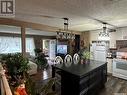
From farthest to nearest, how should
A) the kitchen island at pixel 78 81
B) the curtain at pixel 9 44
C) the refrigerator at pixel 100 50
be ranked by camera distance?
the curtain at pixel 9 44 < the refrigerator at pixel 100 50 < the kitchen island at pixel 78 81

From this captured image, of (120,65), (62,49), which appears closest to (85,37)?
(62,49)

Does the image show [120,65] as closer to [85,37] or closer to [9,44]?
[85,37]

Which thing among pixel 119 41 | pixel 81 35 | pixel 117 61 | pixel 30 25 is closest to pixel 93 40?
pixel 81 35

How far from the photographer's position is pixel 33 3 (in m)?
2.44

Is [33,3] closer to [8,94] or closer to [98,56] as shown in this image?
[8,94]

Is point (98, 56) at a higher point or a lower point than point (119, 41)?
lower

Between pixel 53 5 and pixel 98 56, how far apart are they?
468 centimetres

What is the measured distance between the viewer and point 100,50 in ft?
20.8

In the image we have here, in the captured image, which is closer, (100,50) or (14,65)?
(14,65)

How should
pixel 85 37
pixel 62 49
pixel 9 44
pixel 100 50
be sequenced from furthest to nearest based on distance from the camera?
1. pixel 62 49
2. pixel 9 44
3. pixel 85 37
4. pixel 100 50

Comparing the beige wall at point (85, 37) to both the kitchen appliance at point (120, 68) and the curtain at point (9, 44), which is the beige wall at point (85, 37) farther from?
the curtain at point (9, 44)

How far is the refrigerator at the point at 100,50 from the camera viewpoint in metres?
6.18

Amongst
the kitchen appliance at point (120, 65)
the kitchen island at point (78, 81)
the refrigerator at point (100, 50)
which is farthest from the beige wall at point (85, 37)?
the kitchen island at point (78, 81)

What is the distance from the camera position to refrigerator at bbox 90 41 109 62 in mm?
6183
